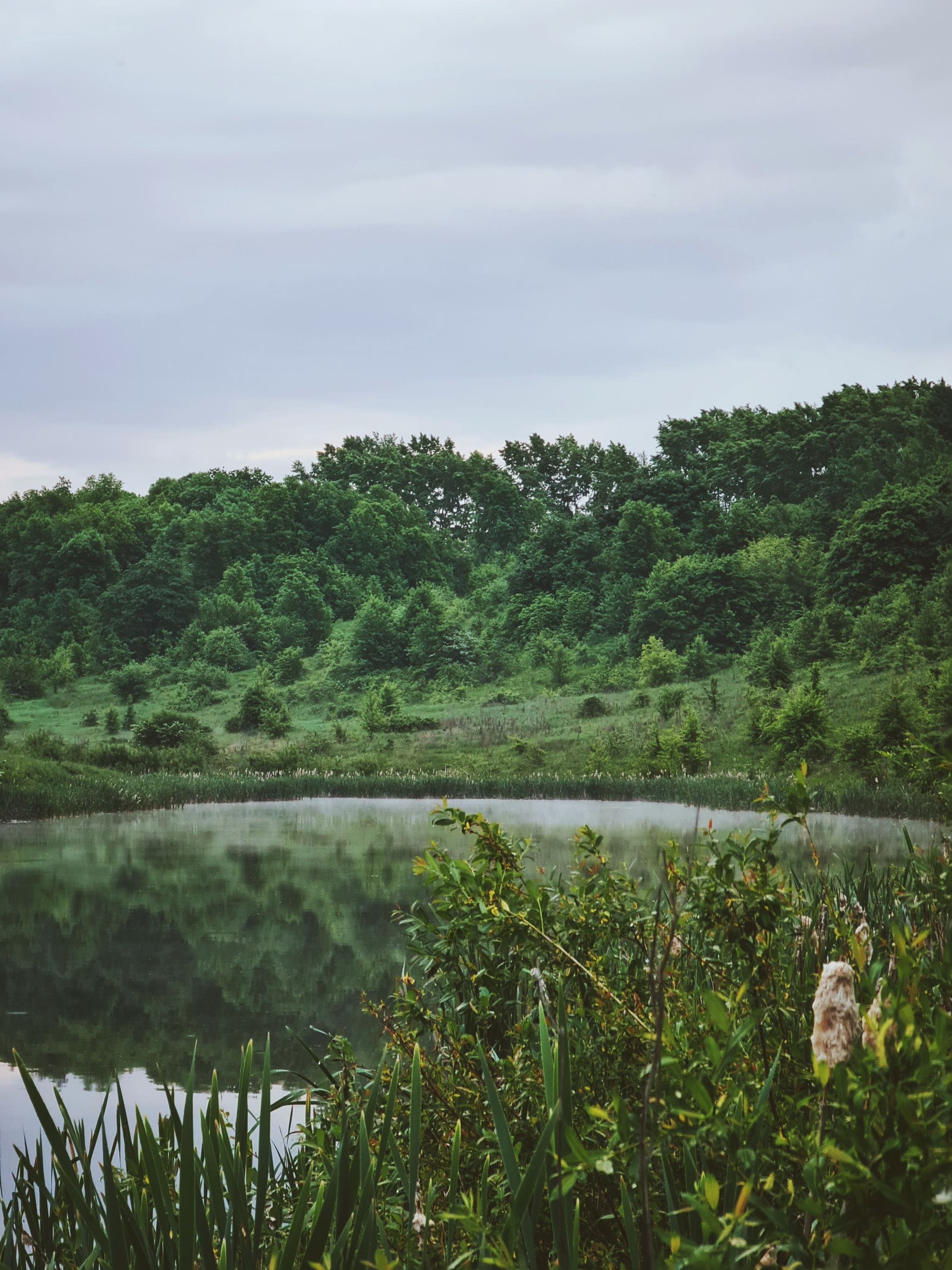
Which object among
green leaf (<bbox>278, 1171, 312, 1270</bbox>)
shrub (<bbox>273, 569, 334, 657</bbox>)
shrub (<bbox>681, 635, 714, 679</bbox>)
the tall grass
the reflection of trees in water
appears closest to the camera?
green leaf (<bbox>278, 1171, 312, 1270</bbox>)

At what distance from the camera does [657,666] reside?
1980cm

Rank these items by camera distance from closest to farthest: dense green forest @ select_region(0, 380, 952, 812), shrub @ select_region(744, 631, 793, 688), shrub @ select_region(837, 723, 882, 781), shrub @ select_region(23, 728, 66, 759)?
shrub @ select_region(837, 723, 882, 781)
shrub @ select_region(23, 728, 66, 759)
dense green forest @ select_region(0, 380, 952, 812)
shrub @ select_region(744, 631, 793, 688)

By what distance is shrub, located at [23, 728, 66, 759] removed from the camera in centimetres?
1631

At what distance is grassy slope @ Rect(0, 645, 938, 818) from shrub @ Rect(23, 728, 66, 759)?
0.34m

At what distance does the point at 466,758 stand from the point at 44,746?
6.27 meters

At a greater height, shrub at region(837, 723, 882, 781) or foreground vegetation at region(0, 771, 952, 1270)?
foreground vegetation at region(0, 771, 952, 1270)

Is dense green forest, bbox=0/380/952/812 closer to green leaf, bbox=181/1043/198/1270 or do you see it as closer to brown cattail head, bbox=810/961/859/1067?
green leaf, bbox=181/1043/198/1270

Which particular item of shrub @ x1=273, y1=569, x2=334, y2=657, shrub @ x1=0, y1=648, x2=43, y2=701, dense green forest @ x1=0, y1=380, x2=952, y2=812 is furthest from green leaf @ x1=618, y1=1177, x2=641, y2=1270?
shrub @ x1=273, y1=569, x2=334, y2=657

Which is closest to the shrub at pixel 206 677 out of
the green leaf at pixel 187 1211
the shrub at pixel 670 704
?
the shrub at pixel 670 704

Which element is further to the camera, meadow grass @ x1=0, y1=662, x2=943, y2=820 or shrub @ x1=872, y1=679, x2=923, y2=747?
shrub @ x1=872, y1=679, x2=923, y2=747

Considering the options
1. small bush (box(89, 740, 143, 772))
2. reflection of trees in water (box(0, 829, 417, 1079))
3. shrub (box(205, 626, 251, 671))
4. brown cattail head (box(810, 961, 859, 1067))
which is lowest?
reflection of trees in water (box(0, 829, 417, 1079))

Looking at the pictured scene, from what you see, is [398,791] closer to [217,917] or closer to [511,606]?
[217,917]

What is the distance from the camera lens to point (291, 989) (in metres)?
6.24

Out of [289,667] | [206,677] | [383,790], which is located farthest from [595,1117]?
[206,677]
